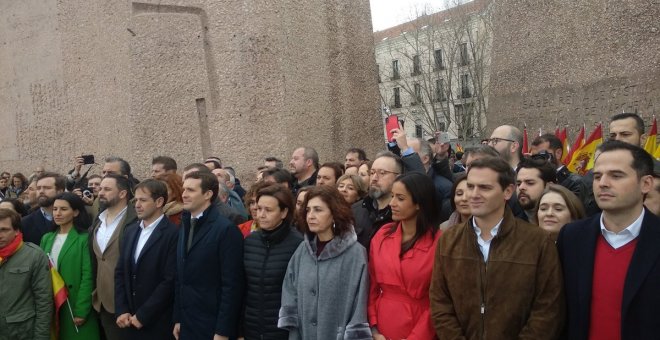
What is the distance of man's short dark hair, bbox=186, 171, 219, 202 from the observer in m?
3.97

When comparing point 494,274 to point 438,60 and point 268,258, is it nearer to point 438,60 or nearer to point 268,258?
point 268,258

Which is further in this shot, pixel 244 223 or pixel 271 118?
pixel 271 118

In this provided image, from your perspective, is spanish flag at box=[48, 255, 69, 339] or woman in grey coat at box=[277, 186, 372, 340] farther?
spanish flag at box=[48, 255, 69, 339]

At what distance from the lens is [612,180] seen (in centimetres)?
249

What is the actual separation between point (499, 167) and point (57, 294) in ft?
10.9

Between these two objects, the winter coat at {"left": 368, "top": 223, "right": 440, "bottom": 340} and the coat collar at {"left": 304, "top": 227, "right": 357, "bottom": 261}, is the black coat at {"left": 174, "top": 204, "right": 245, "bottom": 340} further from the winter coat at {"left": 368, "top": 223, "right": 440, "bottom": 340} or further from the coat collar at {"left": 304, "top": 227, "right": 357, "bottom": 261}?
the winter coat at {"left": 368, "top": 223, "right": 440, "bottom": 340}

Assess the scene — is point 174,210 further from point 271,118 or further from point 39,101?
point 39,101

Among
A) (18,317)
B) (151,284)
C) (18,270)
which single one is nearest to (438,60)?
(151,284)

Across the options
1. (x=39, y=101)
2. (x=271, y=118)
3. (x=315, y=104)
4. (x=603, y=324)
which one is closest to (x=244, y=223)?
(x=603, y=324)

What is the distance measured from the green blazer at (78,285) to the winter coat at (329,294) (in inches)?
76.0

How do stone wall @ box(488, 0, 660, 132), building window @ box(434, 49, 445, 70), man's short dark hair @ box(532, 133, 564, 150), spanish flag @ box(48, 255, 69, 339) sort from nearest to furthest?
spanish flag @ box(48, 255, 69, 339)
man's short dark hair @ box(532, 133, 564, 150)
stone wall @ box(488, 0, 660, 132)
building window @ box(434, 49, 445, 70)

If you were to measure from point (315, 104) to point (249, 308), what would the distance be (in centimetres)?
504

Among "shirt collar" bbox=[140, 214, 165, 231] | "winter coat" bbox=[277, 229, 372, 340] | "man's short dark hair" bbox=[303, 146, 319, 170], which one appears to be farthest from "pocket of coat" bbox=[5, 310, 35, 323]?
"man's short dark hair" bbox=[303, 146, 319, 170]

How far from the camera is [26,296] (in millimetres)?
4152
